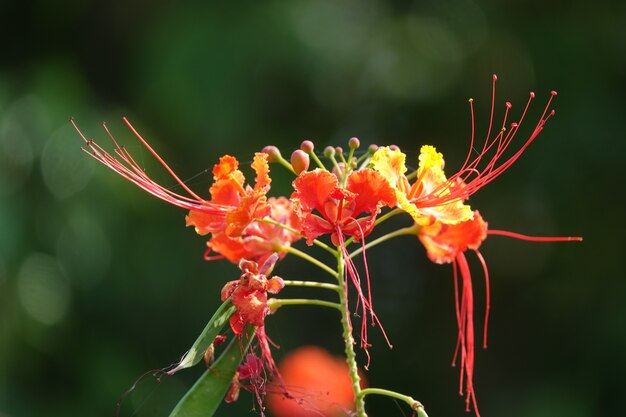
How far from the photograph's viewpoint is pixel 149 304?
4.16m

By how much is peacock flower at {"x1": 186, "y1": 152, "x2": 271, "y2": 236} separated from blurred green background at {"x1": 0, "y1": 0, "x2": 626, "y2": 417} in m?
2.34

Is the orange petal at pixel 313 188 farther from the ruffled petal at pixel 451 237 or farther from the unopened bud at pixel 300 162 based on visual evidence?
the ruffled petal at pixel 451 237

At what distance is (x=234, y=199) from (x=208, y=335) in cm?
24

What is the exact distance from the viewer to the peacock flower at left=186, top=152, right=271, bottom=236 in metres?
1.35

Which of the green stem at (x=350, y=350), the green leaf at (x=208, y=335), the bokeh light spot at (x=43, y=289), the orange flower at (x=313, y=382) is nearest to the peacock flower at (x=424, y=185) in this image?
the green stem at (x=350, y=350)

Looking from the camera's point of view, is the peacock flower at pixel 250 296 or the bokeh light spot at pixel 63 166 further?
the bokeh light spot at pixel 63 166

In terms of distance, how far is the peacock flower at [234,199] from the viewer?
135cm

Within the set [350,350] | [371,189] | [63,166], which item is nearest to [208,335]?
[350,350]

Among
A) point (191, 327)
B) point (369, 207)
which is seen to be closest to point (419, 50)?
point (191, 327)

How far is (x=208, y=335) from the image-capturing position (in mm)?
1308

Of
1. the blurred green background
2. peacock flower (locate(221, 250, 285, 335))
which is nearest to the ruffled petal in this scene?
peacock flower (locate(221, 250, 285, 335))

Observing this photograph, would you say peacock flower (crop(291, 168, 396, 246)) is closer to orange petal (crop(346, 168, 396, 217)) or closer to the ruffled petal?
orange petal (crop(346, 168, 396, 217))

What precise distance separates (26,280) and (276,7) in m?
1.62

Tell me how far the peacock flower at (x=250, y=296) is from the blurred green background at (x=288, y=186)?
250cm
